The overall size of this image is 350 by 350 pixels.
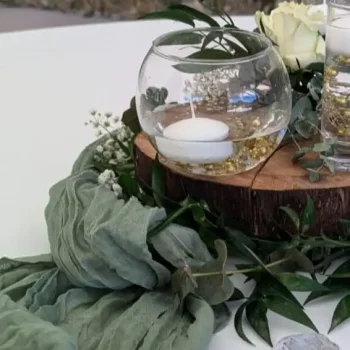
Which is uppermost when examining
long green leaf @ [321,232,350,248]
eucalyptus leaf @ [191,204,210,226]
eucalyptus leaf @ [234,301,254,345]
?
eucalyptus leaf @ [191,204,210,226]

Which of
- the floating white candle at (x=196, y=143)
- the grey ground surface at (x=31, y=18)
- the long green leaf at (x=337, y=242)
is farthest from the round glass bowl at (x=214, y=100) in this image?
the grey ground surface at (x=31, y=18)

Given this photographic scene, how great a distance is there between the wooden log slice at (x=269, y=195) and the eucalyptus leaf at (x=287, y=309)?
97 millimetres

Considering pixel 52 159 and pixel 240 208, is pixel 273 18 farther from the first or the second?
pixel 52 159

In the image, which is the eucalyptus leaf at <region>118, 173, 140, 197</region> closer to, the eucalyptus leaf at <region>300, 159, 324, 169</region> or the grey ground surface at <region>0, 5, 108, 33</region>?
the eucalyptus leaf at <region>300, 159, 324, 169</region>

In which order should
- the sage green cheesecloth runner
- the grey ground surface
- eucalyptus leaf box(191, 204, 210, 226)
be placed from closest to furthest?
the sage green cheesecloth runner < eucalyptus leaf box(191, 204, 210, 226) < the grey ground surface

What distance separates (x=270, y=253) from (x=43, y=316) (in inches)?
8.2

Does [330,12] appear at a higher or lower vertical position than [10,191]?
higher

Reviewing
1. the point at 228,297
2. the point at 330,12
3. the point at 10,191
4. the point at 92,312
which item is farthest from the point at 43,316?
the point at 330,12

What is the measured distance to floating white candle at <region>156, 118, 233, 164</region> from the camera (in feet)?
2.48

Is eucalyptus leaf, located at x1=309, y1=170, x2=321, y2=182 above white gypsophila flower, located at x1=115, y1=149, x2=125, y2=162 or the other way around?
above

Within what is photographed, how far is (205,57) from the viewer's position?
0.83m

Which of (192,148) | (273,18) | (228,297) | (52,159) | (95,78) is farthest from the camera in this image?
(95,78)

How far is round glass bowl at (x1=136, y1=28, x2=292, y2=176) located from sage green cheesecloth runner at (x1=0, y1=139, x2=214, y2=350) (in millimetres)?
93

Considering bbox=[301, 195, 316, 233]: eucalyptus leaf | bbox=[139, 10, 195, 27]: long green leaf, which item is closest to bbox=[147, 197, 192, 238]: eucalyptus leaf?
bbox=[301, 195, 316, 233]: eucalyptus leaf
